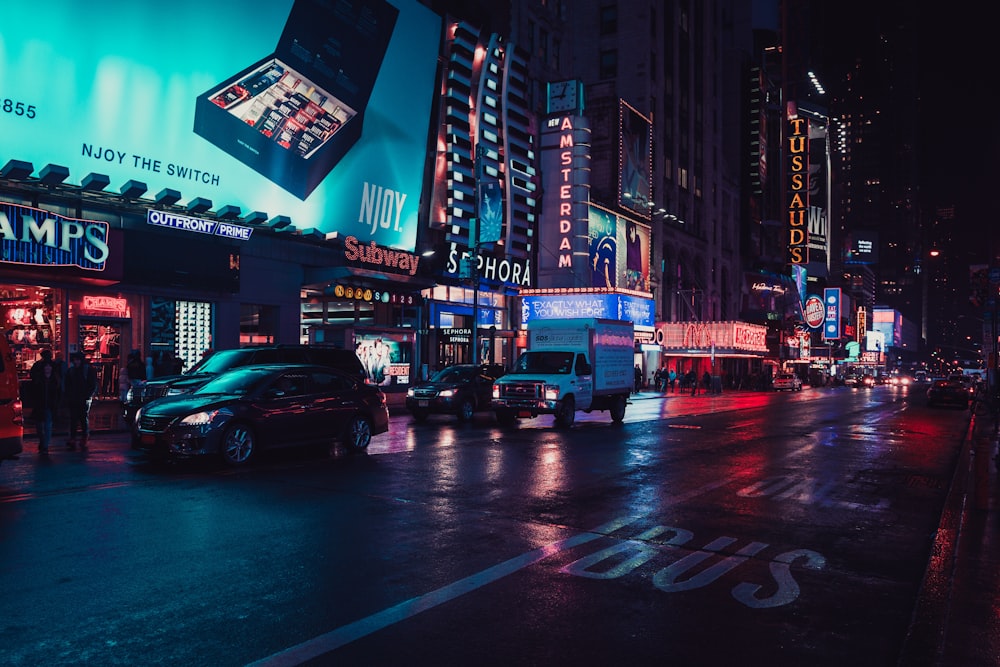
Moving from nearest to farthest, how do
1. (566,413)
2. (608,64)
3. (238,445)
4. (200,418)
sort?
(200,418) → (238,445) → (566,413) → (608,64)

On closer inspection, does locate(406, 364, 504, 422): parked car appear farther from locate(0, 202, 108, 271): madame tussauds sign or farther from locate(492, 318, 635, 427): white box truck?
locate(0, 202, 108, 271): madame tussauds sign

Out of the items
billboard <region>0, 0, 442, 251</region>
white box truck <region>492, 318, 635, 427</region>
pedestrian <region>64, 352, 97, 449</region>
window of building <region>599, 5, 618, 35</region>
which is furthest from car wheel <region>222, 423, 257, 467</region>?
window of building <region>599, 5, 618, 35</region>

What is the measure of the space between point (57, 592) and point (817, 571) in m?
6.34

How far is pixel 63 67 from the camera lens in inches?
931

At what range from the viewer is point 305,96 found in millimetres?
31578

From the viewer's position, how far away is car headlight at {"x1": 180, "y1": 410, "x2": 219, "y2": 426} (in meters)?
12.6

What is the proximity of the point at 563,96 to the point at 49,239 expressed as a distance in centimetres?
3485

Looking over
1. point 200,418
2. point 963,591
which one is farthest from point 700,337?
point 963,591

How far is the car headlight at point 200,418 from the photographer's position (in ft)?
41.5

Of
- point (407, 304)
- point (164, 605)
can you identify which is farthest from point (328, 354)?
point (407, 304)

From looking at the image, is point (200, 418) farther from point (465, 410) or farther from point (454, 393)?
point (465, 410)

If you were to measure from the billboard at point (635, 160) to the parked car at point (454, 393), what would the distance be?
113 feet

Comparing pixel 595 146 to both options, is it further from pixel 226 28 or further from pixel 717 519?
pixel 717 519

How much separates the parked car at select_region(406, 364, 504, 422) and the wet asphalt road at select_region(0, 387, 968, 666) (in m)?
9.97
